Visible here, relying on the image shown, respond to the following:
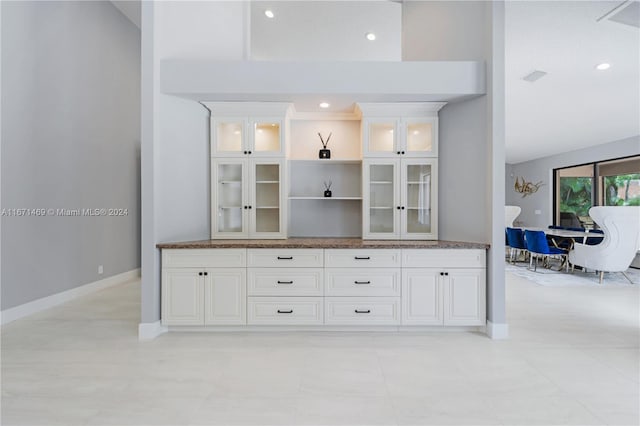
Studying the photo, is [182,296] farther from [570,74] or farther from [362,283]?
[570,74]

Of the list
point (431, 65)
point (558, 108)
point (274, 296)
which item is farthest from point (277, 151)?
point (558, 108)

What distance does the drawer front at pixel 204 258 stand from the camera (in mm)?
3074

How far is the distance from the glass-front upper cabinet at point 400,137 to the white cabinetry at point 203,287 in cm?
187


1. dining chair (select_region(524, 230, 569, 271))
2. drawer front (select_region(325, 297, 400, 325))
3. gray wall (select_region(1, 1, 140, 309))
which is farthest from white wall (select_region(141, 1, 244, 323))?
dining chair (select_region(524, 230, 569, 271))

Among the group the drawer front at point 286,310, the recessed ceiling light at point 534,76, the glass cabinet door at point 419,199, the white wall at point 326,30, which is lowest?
the drawer front at point 286,310

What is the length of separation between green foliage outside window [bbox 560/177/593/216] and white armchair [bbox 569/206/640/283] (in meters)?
3.74

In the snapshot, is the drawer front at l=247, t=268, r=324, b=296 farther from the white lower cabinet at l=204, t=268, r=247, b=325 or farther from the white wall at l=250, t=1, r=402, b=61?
the white wall at l=250, t=1, r=402, b=61

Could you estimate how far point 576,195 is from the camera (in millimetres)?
8961

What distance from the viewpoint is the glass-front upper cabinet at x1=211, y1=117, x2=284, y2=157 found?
11.8ft

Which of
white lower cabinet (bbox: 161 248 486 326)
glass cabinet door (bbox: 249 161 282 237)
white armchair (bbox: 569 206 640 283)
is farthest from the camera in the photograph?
white armchair (bbox: 569 206 640 283)

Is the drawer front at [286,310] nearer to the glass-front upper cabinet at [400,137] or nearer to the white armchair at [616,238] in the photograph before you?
the glass-front upper cabinet at [400,137]

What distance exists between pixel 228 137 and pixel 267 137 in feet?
1.45

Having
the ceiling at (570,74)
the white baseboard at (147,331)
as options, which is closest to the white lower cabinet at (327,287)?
the white baseboard at (147,331)

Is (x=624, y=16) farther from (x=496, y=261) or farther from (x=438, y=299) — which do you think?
(x=438, y=299)
